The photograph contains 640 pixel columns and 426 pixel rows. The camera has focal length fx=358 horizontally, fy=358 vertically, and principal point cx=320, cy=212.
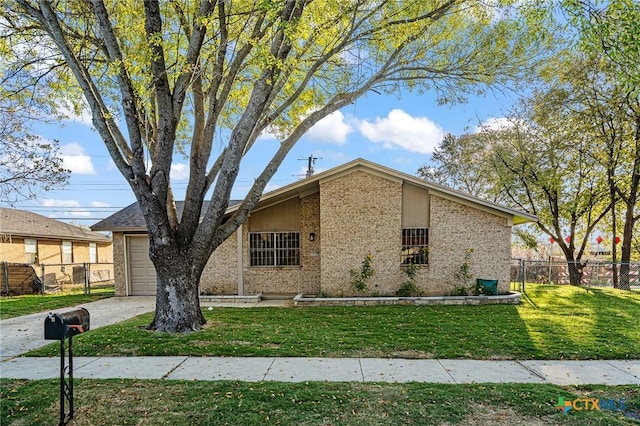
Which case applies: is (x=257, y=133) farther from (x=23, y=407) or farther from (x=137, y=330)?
(x=23, y=407)

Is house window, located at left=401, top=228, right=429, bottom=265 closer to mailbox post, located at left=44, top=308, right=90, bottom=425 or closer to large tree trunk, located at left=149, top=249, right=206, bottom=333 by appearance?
large tree trunk, located at left=149, top=249, right=206, bottom=333

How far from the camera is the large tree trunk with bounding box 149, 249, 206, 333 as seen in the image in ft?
22.7

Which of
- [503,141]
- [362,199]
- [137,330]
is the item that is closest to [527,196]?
[503,141]

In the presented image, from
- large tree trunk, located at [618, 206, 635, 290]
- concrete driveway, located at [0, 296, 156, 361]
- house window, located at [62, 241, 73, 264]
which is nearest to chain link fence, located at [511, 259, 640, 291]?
large tree trunk, located at [618, 206, 635, 290]

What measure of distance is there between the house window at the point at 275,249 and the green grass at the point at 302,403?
25.7ft

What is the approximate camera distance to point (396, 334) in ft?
22.3

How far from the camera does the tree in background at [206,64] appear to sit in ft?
21.4

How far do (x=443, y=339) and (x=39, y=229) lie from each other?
67.9 ft

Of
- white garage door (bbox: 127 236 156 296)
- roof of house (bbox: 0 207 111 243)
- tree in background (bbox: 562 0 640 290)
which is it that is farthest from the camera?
roof of house (bbox: 0 207 111 243)

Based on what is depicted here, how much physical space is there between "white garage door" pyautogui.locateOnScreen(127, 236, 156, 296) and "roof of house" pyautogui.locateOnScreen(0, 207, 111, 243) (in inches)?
293

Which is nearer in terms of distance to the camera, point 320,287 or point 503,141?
point 320,287

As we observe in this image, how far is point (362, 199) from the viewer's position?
11.2 m

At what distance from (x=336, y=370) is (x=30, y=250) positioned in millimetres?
19808

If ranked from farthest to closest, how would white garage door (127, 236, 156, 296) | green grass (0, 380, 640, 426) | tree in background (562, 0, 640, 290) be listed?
tree in background (562, 0, 640, 290) < white garage door (127, 236, 156, 296) < green grass (0, 380, 640, 426)
